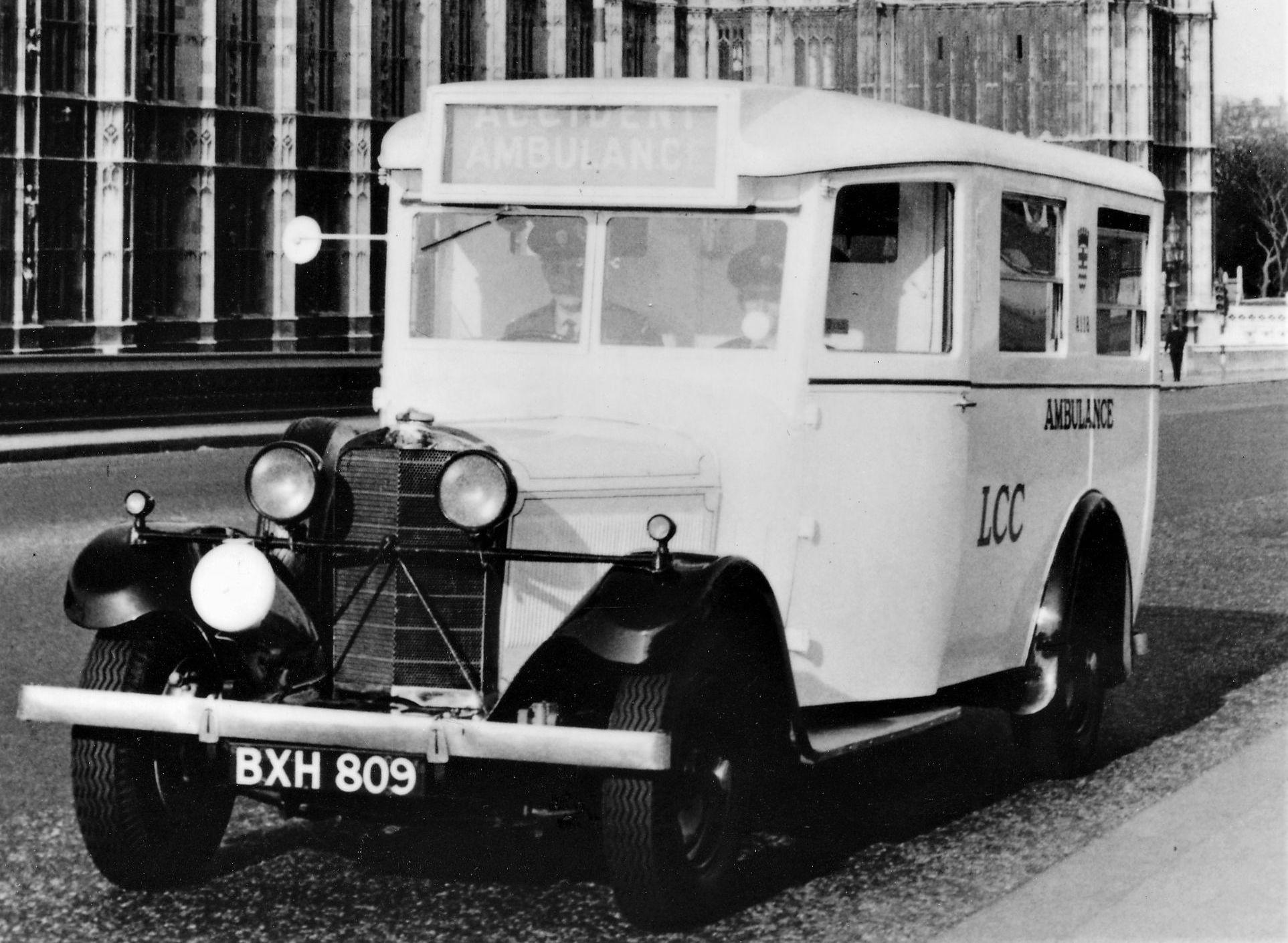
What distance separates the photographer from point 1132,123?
63938 mm

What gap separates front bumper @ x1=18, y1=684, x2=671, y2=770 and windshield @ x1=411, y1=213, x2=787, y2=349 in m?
1.36

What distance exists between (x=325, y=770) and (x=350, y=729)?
0.52ft

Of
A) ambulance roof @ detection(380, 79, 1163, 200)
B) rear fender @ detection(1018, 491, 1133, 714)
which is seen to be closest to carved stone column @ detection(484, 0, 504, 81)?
rear fender @ detection(1018, 491, 1133, 714)

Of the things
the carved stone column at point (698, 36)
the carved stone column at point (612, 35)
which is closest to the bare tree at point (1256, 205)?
the carved stone column at point (698, 36)

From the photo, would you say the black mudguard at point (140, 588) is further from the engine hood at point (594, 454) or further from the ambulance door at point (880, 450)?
the ambulance door at point (880, 450)

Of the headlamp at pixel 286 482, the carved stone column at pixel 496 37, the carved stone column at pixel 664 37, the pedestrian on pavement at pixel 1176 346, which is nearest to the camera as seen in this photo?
the headlamp at pixel 286 482

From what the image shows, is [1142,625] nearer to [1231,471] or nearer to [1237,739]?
[1237,739]

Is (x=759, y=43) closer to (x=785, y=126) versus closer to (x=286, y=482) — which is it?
(x=785, y=126)

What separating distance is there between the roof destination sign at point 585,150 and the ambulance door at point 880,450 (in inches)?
14.4

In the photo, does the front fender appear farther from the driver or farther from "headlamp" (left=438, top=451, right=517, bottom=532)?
the driver

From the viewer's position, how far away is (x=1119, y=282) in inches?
290

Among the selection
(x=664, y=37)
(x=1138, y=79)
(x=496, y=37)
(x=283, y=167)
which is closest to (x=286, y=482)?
(x=283, y=167)

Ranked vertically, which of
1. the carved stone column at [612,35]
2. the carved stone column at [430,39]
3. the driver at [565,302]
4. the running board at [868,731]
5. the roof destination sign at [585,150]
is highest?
the carved stone column at [612,35]

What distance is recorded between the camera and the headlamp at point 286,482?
204 inches
